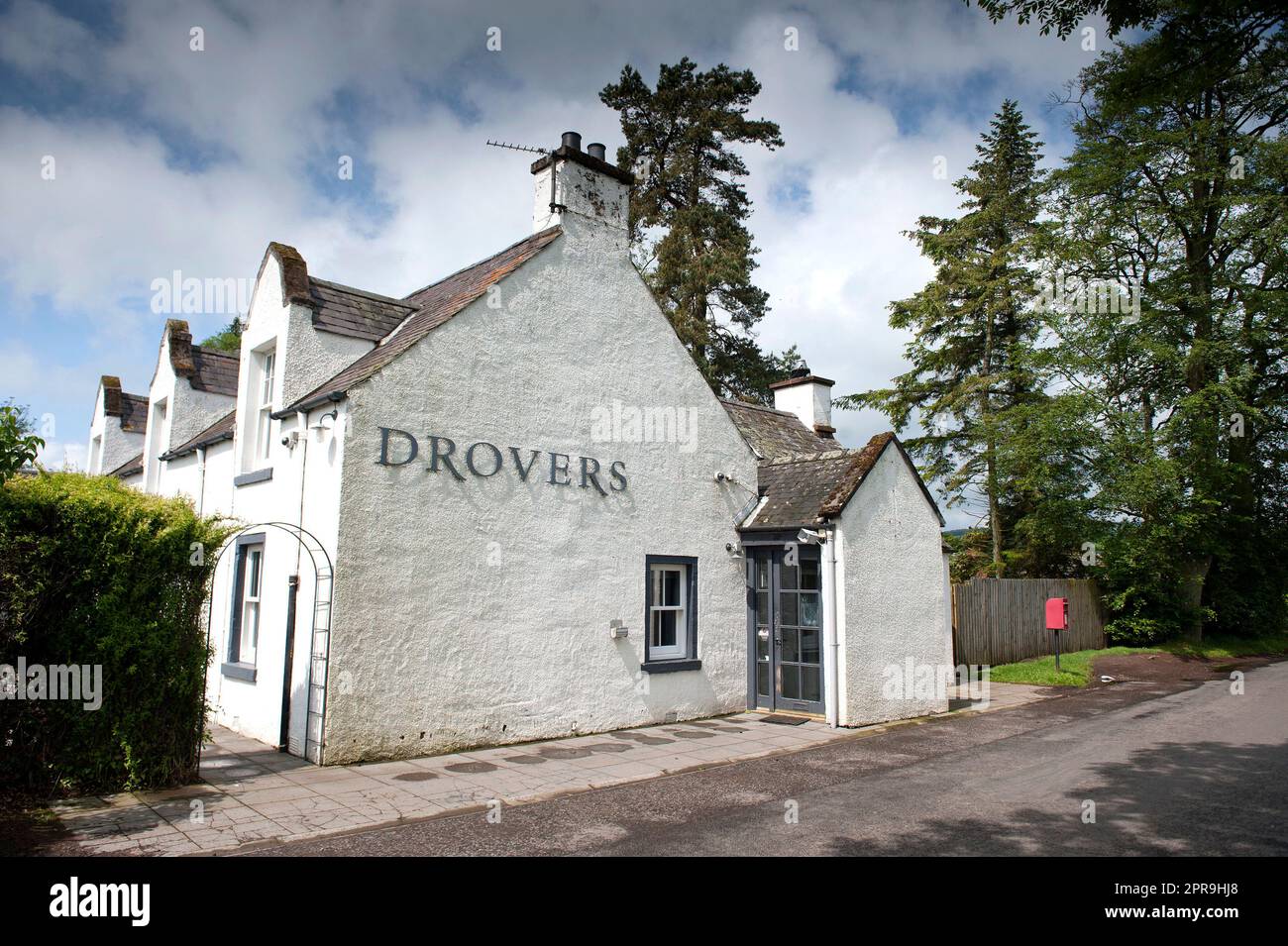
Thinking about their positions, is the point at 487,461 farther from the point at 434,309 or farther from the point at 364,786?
the point at 364,786

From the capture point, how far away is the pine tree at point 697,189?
3020 centimetres

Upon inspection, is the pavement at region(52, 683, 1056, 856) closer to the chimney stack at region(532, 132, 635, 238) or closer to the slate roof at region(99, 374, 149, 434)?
the chimney stack at region(532, 132, 635, 238)

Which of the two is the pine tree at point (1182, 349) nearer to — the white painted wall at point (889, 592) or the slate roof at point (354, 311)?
the white painted wall at point (889, 592)

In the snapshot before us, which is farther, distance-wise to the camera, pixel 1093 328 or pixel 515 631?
pixel 1093 328

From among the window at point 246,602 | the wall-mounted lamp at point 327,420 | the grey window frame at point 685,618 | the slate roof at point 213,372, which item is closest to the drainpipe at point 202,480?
the window at point 246,602

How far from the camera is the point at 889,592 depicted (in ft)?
43.2

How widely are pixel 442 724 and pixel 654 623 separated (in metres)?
3.99

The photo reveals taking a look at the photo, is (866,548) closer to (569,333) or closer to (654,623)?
(654,623)

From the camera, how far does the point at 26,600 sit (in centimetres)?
691

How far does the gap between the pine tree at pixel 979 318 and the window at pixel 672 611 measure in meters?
17.7

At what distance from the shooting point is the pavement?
6488mm

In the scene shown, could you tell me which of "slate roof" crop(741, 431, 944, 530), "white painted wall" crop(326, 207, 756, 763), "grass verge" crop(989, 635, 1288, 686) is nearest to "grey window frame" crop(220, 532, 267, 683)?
"white painted wall" crop(326, 207, 756, 763)

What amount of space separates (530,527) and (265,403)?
14.9ft

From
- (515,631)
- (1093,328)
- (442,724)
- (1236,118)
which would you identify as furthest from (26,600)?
(1236,118)
